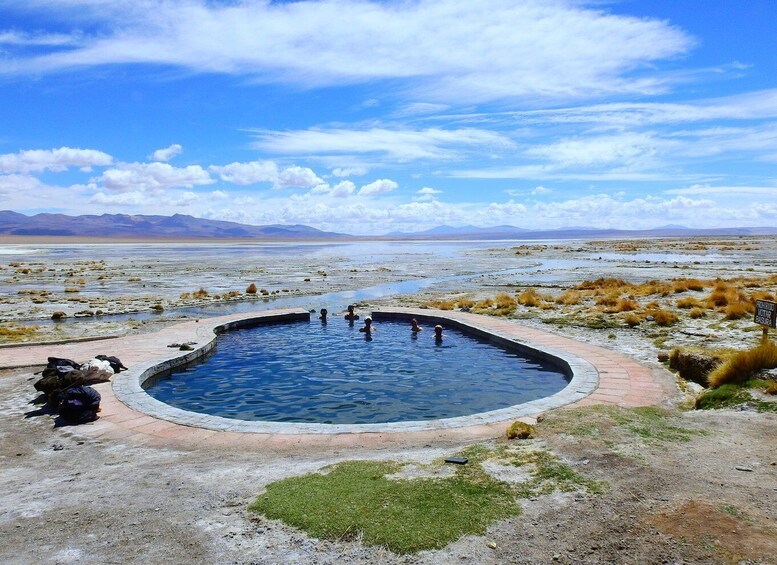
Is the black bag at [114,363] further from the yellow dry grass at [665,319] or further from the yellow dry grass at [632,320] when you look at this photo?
the yellow dry grass at [665,319]

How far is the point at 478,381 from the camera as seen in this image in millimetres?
12727

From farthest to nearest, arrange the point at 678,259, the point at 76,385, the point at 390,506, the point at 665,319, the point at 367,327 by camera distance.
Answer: the point at 678,259
the point at 367,327
the point at 665,319
the point at 76,385
the point at 390,506

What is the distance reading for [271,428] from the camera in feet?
28.5

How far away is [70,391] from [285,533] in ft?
19.6

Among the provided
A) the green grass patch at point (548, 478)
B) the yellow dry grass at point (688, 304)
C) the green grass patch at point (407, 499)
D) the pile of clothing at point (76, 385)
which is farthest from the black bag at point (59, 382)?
the yellow dry grass at point (688, 304)

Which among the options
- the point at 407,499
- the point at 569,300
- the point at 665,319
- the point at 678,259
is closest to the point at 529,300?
the point at 569,300

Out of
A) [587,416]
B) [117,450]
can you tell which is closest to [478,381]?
[587,416]

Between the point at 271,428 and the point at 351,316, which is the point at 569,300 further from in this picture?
the point at 271,428

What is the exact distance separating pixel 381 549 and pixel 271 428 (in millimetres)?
4382

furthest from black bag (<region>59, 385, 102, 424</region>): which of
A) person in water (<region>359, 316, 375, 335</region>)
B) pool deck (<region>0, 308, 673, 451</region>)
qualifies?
person in water (<region>359, 316, 375, 335</region>)

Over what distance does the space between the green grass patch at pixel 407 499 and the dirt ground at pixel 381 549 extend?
139 mm

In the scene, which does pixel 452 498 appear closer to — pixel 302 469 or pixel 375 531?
pixel 375 531

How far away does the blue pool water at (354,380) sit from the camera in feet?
35.9

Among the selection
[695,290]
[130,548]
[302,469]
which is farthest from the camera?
[695,290]
